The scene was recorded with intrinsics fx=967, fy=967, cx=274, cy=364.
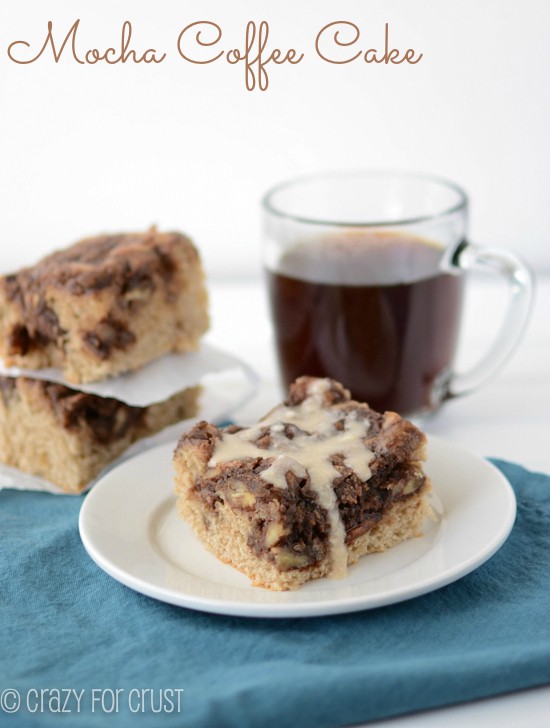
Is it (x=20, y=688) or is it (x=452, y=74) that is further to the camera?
(x=452, y=74)

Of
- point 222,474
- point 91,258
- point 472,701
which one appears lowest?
point 472,701

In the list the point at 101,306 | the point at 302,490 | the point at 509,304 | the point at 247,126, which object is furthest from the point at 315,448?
the point at 247,126

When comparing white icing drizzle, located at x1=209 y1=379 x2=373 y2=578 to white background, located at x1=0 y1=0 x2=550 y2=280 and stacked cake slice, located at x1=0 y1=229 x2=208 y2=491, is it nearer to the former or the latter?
stacked cake slice, located at x1=0 y1=229 x2=208 y2=491

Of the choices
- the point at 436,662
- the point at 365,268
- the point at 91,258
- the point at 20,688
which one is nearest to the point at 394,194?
the point at 365,268

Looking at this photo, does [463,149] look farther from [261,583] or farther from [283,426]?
[261,583]

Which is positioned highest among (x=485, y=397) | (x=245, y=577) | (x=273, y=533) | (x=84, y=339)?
(x=84, y=339)

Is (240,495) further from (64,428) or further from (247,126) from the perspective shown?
(247,126)

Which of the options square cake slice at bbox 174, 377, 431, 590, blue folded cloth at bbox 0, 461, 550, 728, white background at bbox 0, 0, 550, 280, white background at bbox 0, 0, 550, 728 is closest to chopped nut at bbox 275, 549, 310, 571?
square cake slice at bbox 174, 377, 431, 590
